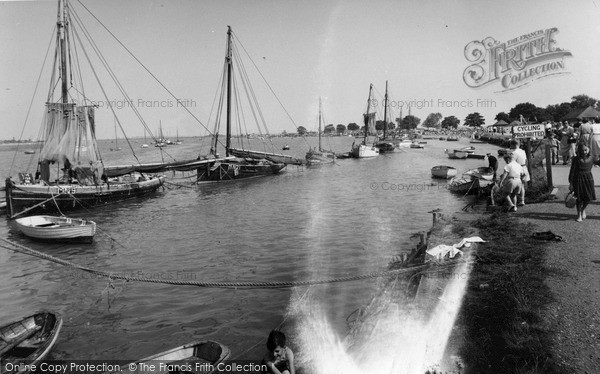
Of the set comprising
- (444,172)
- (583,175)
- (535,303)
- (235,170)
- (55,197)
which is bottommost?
(55,197)

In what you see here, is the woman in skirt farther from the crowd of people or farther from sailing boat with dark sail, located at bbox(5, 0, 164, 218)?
sailing boat with dark sail, located at bbox(5, 0, 164, 218)

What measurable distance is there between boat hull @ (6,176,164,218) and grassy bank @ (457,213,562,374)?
82.9ft

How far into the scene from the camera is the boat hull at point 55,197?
2536 cm

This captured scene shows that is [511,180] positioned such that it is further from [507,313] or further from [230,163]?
[230,163]

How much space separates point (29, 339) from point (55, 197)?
1996 cm

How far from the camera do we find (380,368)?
650 centimetres

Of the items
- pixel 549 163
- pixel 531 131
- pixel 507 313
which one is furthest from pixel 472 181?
pixel 507 313

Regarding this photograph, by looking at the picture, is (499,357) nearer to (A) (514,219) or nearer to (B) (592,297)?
(B) (592,297)

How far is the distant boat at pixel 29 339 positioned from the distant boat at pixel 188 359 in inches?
91.8

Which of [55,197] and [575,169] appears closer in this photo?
[575,169]

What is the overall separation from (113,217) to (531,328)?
1031 inches

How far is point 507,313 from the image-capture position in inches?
276

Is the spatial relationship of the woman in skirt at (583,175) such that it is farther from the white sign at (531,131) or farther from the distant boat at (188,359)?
the distant boat at (188,359)

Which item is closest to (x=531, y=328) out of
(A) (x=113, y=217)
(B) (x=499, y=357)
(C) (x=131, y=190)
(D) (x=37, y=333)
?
(B) (x=499, y=357)
